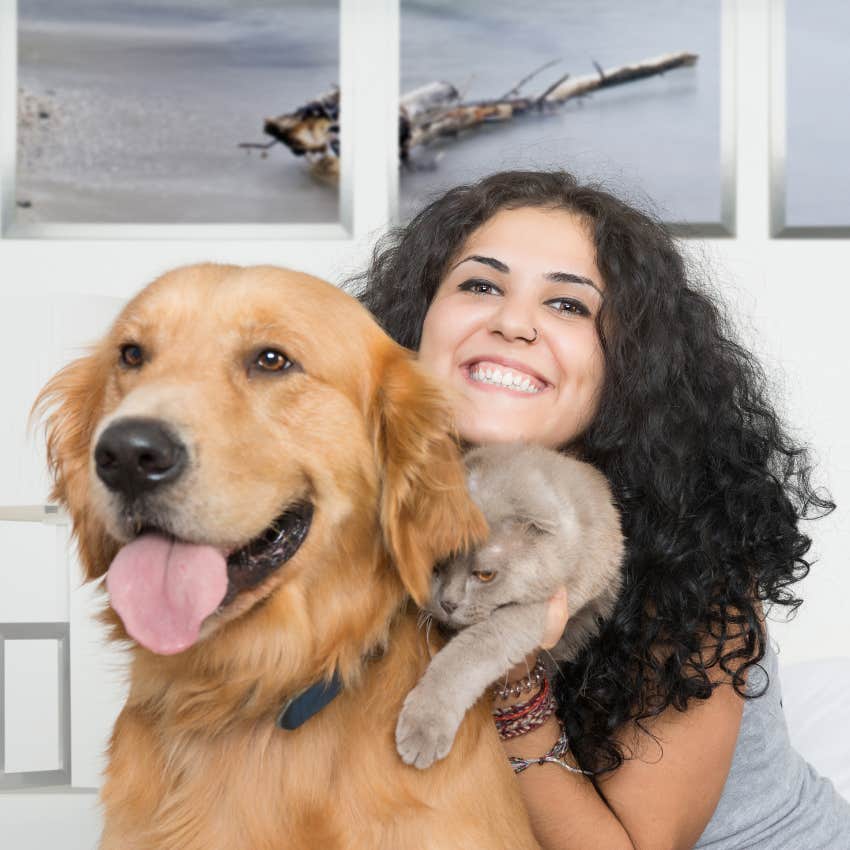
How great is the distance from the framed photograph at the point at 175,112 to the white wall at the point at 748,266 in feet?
0.27

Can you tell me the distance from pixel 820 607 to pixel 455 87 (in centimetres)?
210

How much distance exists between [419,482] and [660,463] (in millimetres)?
655

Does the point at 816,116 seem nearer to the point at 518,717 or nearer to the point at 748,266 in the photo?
the point at 748,266

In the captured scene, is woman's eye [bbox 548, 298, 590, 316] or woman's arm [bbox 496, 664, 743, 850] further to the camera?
woman's eye [bbox 548, 298, 590, 316]

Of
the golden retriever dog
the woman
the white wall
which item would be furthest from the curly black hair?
the white wall

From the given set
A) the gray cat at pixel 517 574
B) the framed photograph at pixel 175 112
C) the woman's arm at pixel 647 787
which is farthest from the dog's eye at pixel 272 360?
the framed photograph at pixel 175 112

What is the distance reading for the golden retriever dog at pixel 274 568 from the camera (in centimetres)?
134

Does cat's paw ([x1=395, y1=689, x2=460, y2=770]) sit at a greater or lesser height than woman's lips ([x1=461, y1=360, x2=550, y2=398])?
lesser

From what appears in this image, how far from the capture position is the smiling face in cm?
190

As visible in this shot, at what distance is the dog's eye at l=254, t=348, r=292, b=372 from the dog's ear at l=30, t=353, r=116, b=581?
30 centimetres

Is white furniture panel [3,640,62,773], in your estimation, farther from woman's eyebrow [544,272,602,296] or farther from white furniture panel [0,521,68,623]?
woman's eyebrow [544,272,602,296]

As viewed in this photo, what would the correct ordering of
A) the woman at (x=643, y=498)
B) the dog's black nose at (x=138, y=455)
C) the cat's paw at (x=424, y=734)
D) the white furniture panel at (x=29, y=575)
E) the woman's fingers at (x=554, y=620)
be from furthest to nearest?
the white furniture panel at (x=29, y=575) → the woman at (x=643, y=498) → the woman's fingers at (x=554, y=620) → the cat's paw at (x=424, y=734) → the dog's black nose at (x=138, y=455)

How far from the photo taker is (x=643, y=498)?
2008 millimetres

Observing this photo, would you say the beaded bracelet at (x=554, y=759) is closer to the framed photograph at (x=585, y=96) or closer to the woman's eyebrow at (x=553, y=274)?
the woman's eyebrow at (x=553, y=274)
